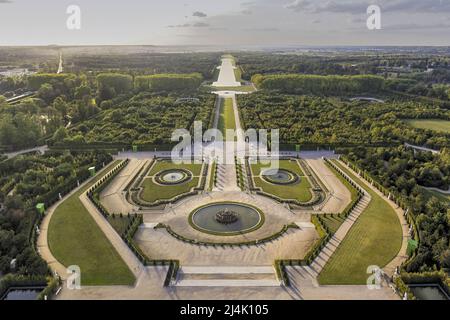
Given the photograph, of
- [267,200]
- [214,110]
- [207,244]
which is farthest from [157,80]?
[207,244]

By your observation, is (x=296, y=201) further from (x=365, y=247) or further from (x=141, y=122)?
(x=141, y=122)

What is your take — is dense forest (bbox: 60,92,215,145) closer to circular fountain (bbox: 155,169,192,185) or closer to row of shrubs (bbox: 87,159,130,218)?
row of shrubs (bbox: 87,159,130,218)

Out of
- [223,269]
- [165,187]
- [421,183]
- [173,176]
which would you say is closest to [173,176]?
[173,176]

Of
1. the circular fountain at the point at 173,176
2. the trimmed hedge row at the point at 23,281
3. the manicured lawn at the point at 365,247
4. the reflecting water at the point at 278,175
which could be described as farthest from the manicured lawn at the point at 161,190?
the manicured lawn at the point at 365,247

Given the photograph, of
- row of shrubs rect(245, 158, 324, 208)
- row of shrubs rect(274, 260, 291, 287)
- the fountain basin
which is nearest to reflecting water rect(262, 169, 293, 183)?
the fountain basin

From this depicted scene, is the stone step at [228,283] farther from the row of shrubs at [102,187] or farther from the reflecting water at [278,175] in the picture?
the reflecting water at [278,175]
